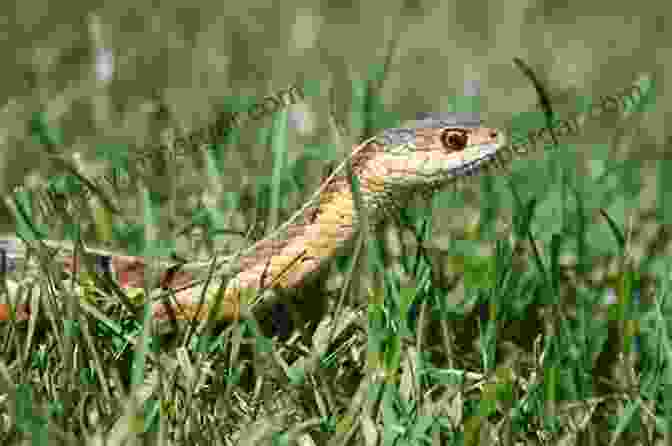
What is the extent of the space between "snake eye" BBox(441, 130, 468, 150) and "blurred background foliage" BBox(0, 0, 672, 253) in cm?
72

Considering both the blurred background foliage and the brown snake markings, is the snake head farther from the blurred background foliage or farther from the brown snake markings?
the blurred background foliage

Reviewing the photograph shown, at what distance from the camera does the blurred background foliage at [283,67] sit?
397 centimetres

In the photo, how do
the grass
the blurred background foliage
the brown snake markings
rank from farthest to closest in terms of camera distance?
the blurred background foliage
the brown snake markings
the grass

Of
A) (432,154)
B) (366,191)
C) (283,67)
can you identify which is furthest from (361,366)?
(283,67)

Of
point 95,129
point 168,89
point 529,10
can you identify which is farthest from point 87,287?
point 529,10

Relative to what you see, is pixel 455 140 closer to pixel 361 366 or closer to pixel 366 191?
pixel 366 191

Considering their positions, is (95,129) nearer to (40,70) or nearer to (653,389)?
(40,70)

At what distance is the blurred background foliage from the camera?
3.97 metres

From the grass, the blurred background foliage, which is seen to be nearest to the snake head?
the grass

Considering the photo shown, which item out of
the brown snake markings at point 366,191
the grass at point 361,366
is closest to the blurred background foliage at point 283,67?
the brown snake markings at point 366,191

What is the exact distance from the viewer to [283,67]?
5016mm

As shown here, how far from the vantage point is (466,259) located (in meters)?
3.04

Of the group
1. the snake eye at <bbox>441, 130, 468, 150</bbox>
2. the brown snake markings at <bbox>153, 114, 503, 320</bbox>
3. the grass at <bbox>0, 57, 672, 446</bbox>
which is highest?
the snake eye at <bbox>441, 130, 468, 150</bbox>

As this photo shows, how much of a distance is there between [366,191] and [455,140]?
24 centimetres
